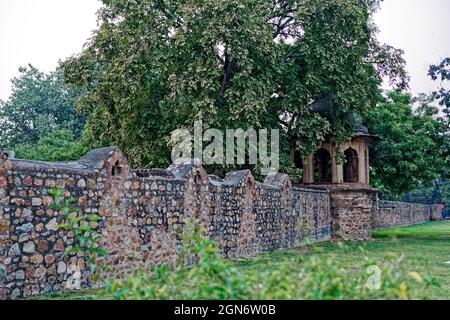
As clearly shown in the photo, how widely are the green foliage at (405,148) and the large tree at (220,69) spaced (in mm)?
4332

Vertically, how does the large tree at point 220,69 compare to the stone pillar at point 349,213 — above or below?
above

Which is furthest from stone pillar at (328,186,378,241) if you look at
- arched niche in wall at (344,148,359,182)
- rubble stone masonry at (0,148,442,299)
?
rubble stone masonry at (0,148,442,299)

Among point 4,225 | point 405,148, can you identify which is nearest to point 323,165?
point 405,148

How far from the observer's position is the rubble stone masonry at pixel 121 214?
21.9ft

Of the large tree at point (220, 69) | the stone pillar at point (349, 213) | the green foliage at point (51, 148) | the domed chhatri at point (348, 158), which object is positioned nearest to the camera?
the large tree at point (220, 69)

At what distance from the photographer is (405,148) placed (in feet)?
81.3

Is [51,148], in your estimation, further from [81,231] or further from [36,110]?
[81,231]

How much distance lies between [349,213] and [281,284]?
19.2 meters

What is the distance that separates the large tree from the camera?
17.5 metres

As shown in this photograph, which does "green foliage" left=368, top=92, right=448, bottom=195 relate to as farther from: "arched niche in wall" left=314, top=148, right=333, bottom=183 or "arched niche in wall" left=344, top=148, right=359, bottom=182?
"arched niche in wall" left=314, top=148, right=333, bottom=183

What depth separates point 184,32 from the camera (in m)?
17.9

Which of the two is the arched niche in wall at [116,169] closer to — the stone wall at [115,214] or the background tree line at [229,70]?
the stone wall at [115,214]

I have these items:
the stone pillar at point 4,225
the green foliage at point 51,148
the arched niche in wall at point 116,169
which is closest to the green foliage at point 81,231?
the stone pillar at point 4,225
